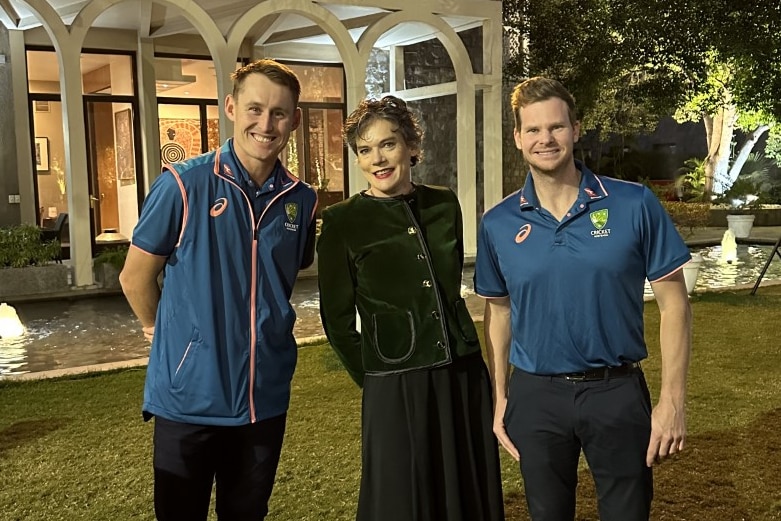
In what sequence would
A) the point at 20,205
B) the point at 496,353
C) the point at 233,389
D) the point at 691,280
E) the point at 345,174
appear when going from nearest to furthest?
the point at 233,389 < the point at 496,353 < the point at 691,280 < the point at 20,205 < the point at 345,174

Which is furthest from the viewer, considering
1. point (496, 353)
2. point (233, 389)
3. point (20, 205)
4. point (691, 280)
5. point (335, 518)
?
point (20, 205)

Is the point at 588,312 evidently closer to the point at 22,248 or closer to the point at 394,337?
the point at 394,337

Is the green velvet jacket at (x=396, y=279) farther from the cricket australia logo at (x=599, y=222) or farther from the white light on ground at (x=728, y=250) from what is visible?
the white light on ground at (x=728, y=250)

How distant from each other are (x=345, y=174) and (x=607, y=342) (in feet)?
45.4

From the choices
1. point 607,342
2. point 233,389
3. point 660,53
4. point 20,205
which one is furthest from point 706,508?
point 660,53

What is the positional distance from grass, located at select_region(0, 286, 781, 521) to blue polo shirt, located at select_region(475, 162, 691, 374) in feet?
5.46

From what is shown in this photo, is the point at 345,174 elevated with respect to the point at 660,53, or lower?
lower

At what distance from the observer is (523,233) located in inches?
90.4

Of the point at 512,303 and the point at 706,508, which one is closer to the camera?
the point at 512,303

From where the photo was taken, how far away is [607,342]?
7.32ft

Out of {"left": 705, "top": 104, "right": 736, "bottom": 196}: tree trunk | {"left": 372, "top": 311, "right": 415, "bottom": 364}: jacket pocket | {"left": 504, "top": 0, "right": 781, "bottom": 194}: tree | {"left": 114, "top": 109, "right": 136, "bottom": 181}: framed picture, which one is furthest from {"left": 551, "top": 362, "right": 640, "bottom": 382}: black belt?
{"left": 705, "top": 104, "right": 736, "bottom": 196}: tree trunk

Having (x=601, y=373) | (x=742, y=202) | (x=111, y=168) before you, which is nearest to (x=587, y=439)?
(x=601, y=373)

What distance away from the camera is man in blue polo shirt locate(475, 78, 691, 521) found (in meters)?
2.20

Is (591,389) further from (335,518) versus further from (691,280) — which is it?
(691,280)
